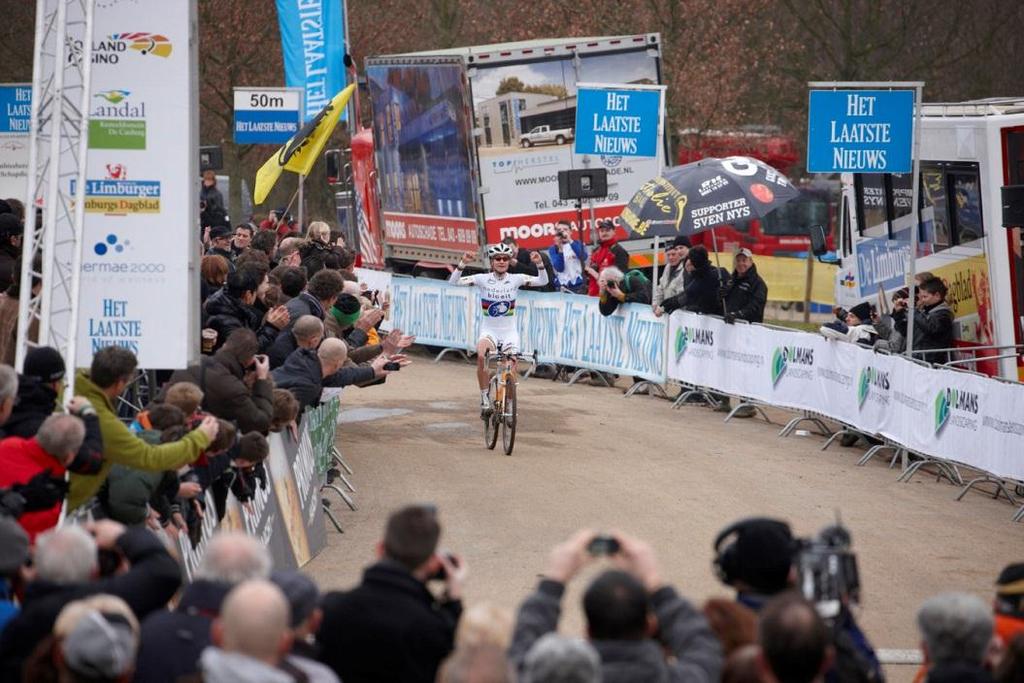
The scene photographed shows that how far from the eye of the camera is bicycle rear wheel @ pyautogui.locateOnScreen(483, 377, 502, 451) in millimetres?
16719

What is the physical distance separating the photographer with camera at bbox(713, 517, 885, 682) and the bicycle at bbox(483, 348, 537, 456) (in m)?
10.5

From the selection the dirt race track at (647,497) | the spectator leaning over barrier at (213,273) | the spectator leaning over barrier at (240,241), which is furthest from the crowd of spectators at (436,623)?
the spectator leaning over barrier at (240,241)

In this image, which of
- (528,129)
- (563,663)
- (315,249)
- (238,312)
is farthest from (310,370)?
(528,129)

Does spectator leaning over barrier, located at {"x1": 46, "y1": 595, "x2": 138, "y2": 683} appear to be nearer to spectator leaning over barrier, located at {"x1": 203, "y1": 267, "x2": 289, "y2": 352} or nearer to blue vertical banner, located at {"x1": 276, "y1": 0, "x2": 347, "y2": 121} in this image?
spectator leaning over barrier, located at {"x1": 203, "y1": 267, "x2": 289, "y2": 352}

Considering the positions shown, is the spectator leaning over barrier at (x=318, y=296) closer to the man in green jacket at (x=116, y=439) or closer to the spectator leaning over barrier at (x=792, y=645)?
the man in green jacket at (x=116, y=439)

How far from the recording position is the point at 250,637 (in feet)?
16.6

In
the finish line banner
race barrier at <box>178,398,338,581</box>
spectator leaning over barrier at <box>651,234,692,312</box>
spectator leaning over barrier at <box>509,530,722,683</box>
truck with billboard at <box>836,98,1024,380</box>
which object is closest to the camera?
spectator leaning over barrier at <box>509,530,722,683</box>

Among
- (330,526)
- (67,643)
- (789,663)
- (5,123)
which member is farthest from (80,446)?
(5,123)

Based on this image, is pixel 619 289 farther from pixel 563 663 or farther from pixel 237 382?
pixel 563 663

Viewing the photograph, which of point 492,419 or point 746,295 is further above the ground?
point 746,295

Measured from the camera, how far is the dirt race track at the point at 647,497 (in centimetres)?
1177

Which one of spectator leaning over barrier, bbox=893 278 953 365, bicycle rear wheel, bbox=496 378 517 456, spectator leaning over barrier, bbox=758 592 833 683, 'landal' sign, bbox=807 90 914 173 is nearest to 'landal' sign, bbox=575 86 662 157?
'landal' sign, bbox=807 90 914 173

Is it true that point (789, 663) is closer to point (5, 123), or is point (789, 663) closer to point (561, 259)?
point (561, 259)

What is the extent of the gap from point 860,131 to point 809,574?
11.9 metres
